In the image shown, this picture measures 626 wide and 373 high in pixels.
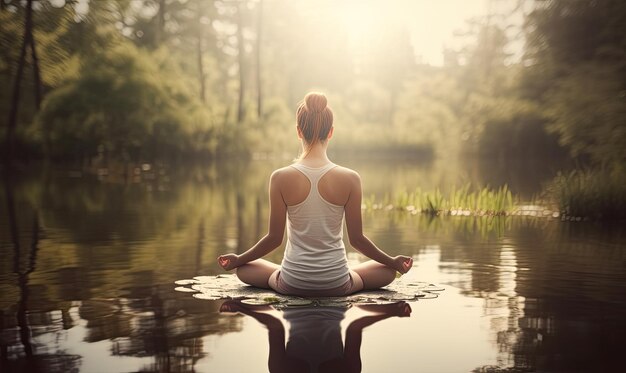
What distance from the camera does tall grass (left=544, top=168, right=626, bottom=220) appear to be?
1380cm

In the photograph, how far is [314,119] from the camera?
6.09 metres

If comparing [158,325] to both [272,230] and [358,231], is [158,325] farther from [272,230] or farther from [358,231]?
[358,231]

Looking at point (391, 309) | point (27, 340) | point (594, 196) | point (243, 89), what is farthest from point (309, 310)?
point (243, 89)

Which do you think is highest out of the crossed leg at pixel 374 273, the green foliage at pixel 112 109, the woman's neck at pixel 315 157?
the green foliage at pixel 112 109

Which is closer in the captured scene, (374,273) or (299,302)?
(299,302)

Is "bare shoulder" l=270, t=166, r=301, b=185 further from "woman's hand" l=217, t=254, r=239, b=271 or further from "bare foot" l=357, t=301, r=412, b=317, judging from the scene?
"bare foot" l=357, t=301, r=412, b=317

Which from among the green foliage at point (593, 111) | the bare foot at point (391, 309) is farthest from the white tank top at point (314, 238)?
the green foliage at point (593, 111)

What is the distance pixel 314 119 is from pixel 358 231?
94 centimetres

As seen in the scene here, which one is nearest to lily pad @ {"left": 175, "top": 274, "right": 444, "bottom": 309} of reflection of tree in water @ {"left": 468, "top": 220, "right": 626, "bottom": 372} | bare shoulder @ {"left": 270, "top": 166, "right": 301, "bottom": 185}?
reflection of tree in water @ {"left": 468, "top": 220, "right": 626, "bottom": 372}

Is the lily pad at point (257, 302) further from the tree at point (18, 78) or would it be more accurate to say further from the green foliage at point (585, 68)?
the tree at point (18, 78)

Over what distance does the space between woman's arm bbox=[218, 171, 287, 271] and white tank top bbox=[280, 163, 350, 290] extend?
0.26 feet

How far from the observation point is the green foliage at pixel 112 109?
34.6m

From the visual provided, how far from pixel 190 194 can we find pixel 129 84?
16858 mm

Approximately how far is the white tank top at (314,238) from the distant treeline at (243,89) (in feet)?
36.3
